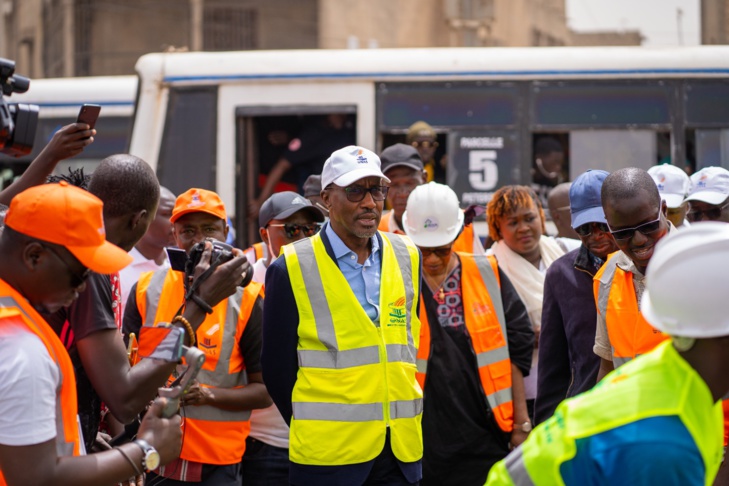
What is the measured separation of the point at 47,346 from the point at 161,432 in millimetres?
471

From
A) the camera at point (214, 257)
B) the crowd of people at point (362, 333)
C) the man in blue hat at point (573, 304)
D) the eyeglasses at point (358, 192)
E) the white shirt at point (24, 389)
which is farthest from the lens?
the man in blue hat at point (573, 304)

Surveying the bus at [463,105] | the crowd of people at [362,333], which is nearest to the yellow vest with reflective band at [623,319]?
the crowd of people at [362,333]

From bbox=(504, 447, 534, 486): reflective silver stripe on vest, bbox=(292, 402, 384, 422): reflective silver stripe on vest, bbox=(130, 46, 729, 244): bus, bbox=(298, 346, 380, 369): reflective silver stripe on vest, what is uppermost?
bbox=(130, 46, 729, 244): bus

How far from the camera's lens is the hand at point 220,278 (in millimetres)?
3877

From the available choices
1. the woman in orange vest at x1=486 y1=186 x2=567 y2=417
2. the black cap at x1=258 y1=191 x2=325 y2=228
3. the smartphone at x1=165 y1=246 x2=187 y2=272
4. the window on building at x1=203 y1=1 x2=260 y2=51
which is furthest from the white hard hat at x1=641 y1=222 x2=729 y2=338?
the window on building at x1=203 y1=1 x2=260 y2=51

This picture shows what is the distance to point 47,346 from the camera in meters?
2.97

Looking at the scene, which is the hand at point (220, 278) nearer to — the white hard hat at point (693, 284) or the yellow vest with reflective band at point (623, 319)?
the yellow vest with reflective band at point (623, 319)

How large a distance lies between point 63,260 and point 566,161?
27.3 ft

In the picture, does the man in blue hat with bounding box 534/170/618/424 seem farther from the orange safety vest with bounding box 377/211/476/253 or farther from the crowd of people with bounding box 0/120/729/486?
the orange safety vest with bounding box 377/211/476/253

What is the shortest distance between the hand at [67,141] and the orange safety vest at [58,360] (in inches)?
50.5

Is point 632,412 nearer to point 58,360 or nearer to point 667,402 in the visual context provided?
point 667,402

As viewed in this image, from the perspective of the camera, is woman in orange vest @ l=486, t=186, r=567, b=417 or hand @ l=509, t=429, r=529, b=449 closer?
hand @ l=509, t=429, r=529, b=449

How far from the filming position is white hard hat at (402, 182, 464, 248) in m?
5.94

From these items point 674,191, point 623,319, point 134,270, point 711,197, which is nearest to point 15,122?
point 623,319
